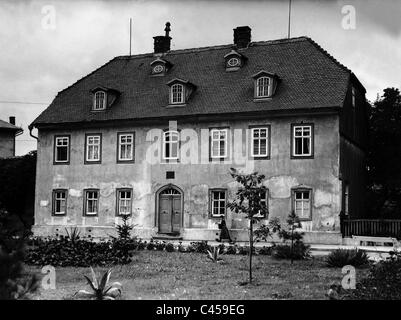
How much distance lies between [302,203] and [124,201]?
949 cm

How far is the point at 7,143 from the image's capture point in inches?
2018

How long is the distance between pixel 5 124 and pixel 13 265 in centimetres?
4703

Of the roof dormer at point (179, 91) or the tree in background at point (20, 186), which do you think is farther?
the tree in background at point (20, 186)

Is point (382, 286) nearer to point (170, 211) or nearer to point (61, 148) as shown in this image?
point (170, 211)

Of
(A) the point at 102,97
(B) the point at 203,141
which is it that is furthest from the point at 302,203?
(A) the point at 102,97

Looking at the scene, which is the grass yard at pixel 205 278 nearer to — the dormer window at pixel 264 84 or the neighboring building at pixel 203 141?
the neighboring building at pixel 203 141

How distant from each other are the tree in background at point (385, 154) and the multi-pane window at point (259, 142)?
8.20 meters

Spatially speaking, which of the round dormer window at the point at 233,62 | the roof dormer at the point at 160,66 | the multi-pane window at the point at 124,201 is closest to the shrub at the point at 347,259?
the multi-pane window at the point at 124,201

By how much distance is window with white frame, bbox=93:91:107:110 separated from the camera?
103 ft

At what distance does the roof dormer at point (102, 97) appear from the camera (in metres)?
31.4

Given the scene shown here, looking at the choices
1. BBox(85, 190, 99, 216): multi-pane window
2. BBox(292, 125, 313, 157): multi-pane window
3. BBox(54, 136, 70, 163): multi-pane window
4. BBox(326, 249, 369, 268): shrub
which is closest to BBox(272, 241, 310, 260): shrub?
BBox(326, 249, 369, 268): shrub

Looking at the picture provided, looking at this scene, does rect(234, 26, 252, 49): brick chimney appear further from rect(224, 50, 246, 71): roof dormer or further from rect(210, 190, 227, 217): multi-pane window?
rect(210, 190, 227, 217): multi-pane window

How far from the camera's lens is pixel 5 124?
2026 inches
